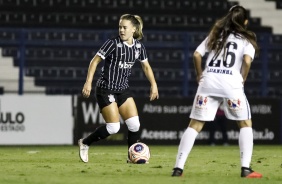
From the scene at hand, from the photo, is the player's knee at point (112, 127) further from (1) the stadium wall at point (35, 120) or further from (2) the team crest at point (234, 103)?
(1) the stadium wall at point (35, 120)

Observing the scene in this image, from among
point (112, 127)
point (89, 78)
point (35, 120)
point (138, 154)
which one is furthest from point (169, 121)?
point (89, 78)

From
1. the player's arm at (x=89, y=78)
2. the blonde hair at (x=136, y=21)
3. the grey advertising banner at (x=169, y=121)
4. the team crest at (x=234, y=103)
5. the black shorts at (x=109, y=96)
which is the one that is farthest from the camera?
the grey advertising banner at (x=169, y=121)

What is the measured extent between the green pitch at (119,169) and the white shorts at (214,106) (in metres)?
0.68

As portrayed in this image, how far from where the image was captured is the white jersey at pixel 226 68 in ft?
32.9

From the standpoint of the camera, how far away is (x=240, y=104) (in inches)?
397

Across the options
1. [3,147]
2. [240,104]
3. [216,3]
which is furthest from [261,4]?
[240,104]

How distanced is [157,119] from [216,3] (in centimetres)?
666

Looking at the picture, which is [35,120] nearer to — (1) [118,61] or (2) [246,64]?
(1) [118,61]

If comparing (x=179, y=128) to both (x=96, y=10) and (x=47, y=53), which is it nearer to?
(x=47, y=53)

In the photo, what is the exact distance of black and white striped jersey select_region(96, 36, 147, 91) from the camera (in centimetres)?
1302

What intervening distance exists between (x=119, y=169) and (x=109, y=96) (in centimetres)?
154

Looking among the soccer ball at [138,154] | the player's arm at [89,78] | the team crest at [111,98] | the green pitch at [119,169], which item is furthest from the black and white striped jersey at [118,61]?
the green pitch at [119,169]

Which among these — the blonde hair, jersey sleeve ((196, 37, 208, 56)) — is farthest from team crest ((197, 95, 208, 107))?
the blonde hair

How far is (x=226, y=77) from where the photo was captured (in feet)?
33.0
